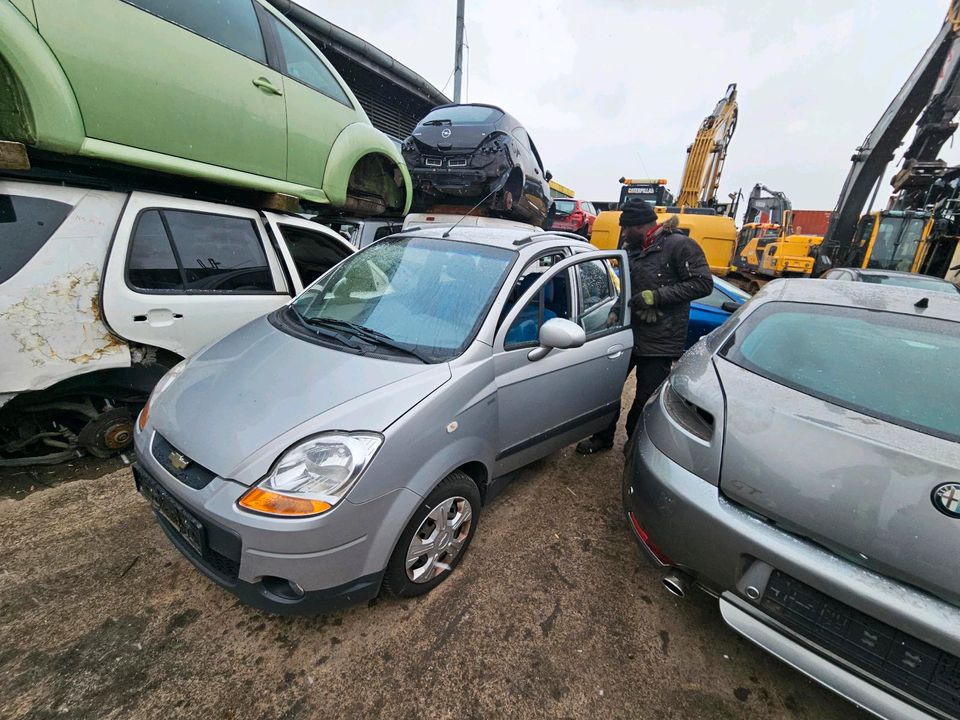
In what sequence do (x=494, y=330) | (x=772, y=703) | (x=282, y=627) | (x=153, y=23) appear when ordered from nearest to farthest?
(x=772, y=703)
(x=282, y=627)
(x=494, y=330)
(x=153, y=23)

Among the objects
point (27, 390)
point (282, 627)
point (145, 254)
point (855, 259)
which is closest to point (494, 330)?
point (282, 627)

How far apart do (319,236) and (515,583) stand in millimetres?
2943

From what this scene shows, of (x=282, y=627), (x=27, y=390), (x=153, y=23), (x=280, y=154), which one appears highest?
(x=153, y=23)

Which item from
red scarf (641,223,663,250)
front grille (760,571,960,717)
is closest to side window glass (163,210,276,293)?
red scarf (641,223,663,250)

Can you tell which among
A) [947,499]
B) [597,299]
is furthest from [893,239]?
[947,499]

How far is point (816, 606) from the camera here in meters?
1.38

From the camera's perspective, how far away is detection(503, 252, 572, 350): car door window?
7.29 ft

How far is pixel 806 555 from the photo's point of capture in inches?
54.6

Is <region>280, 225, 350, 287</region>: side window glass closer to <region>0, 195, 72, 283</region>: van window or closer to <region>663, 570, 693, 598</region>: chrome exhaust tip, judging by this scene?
<region>0, 195, 72, 283</region>: van window

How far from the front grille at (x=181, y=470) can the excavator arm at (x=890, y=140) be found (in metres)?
11.1

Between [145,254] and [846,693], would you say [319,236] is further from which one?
[846,693]

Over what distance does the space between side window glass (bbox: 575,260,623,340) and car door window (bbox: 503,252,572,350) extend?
4.8 inches

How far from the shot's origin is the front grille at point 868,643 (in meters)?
1.21

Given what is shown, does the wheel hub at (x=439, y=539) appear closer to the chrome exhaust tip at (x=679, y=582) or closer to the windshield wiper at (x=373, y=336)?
the windshield wiper at (x=373, y=336)
